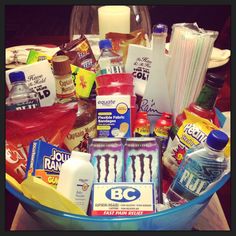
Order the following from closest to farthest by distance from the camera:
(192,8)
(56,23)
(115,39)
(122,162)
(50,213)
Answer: (50,213) → (122,162) → (115,39) → (192,8) → (56,23)

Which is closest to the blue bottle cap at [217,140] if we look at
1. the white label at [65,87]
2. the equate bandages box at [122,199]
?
the equate bandages box at [122,199]

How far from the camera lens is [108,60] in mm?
972

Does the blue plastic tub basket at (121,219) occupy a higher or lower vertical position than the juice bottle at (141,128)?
lower

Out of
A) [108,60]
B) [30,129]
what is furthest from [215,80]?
[30,129]

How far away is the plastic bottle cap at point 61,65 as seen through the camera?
837 mm

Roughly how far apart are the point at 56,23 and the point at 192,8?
1076mm

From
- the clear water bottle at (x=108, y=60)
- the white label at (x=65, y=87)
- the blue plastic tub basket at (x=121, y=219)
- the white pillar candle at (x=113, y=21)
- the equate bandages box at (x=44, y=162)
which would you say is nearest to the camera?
the blue plastic tub basket at (x=121, y=219)

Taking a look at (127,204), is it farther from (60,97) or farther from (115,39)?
(115,39)

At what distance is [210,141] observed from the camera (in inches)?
27.1

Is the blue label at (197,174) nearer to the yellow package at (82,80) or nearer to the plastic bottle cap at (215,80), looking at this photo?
the plastic bottle cap at (215,80)

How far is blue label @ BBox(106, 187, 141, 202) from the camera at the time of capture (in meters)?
0.71

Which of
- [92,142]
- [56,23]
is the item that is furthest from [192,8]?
[92,142]

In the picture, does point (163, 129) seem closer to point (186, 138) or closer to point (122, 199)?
point (186, 138)

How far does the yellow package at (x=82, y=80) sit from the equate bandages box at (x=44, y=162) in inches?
8.4
